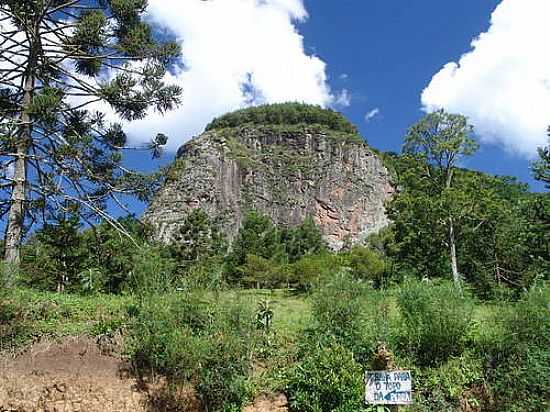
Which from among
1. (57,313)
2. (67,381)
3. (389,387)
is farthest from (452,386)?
(57,313)

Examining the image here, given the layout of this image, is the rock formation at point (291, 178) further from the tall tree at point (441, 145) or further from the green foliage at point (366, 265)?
the tall tree at point (441, 145)

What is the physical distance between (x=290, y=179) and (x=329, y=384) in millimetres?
77522

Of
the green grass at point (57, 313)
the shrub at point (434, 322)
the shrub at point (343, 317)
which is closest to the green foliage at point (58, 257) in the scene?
the green grass at point (57, 313)

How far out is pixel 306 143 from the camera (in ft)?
303

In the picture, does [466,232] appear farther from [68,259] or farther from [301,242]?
[301,242]

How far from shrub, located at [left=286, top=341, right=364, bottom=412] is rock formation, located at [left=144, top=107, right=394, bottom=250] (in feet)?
208

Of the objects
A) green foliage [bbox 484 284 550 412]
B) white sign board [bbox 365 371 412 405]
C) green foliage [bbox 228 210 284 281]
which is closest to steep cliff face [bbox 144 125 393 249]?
green foliage [bbox 228 210 284 281]

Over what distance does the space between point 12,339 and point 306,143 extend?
275 feet

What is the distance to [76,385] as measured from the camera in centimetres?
945

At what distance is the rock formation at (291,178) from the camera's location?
78.8m

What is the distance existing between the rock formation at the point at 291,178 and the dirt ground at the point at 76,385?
63.3m

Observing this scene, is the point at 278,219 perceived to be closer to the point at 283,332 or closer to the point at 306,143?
the point at 306,143

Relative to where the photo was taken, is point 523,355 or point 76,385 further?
point 523,355

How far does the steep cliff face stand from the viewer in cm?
7875
